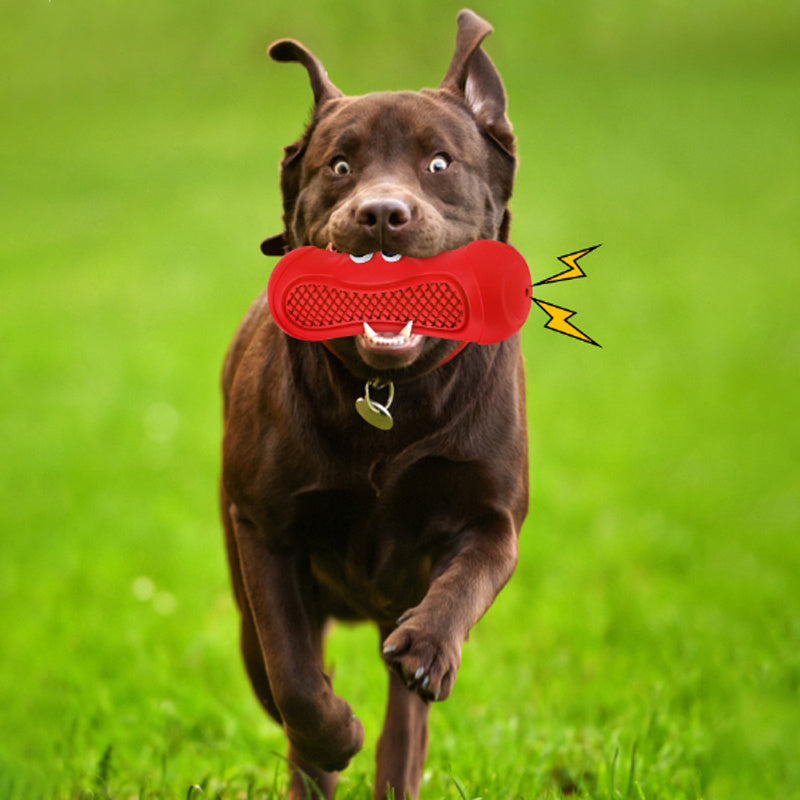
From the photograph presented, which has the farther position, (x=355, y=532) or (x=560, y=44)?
(x=560, y=44)

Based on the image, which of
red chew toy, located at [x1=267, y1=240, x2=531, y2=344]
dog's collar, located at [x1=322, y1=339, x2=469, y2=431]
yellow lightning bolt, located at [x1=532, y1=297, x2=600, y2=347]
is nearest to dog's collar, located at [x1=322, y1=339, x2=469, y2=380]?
dog's collar, located at [x1=322, y1=339, x2=469, y2=431]

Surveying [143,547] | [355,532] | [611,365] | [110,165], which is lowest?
[110,165]

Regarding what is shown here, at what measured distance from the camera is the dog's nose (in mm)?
2756

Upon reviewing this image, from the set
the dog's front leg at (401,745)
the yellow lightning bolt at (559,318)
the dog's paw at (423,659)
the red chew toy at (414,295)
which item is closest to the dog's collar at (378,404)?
the red chew toy at (414,295)

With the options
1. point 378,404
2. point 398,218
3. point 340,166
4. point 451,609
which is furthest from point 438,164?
point 451,609

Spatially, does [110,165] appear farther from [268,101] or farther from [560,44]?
[560,44]

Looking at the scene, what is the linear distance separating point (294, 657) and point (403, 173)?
1.23 m

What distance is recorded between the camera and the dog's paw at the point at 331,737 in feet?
9.87

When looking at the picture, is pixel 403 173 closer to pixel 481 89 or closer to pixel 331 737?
pixel 481 89

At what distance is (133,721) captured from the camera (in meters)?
4.84

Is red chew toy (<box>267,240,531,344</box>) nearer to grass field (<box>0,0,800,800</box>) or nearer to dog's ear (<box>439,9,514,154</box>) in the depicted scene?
dog's ear (<box>439,9,514,154</box>)

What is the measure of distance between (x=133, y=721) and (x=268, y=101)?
56.5 ft

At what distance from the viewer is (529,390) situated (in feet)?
39.1

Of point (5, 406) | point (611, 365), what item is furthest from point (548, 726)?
point (611, 365)
